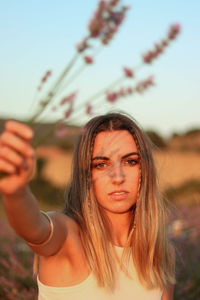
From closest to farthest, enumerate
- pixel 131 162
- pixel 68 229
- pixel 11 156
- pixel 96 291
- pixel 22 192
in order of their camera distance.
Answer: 1. pixel 11 156
2. pixel 22 192
3. pixel 68 229
4. pixel 96 291
5. pixel 131 162

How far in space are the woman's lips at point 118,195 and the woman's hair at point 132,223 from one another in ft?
0.39

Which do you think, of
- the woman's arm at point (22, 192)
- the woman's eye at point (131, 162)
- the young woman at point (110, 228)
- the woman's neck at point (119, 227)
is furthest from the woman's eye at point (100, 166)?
the woman's arm at point (22, 192)

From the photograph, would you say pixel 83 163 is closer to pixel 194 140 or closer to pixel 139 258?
pixel 139 258

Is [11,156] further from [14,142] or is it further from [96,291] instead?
[96,291]

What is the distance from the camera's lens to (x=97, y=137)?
7.89ft

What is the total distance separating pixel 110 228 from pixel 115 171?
0.38 metres

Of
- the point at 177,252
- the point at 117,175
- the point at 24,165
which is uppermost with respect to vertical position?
the point at 117,175

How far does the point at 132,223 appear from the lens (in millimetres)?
2566

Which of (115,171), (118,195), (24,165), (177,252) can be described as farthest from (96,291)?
(24,165)

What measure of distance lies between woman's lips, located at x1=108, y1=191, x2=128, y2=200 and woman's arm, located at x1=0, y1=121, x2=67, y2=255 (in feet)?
1.18

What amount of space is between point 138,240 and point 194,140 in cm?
1944

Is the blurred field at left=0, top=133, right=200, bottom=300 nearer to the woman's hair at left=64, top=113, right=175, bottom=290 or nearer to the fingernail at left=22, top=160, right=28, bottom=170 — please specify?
the woman's hair at left=64, top=113, right=175, bottom=290

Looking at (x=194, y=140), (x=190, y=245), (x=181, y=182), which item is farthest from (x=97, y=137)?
(x=194, y=140)

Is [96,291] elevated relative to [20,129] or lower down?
lower down
